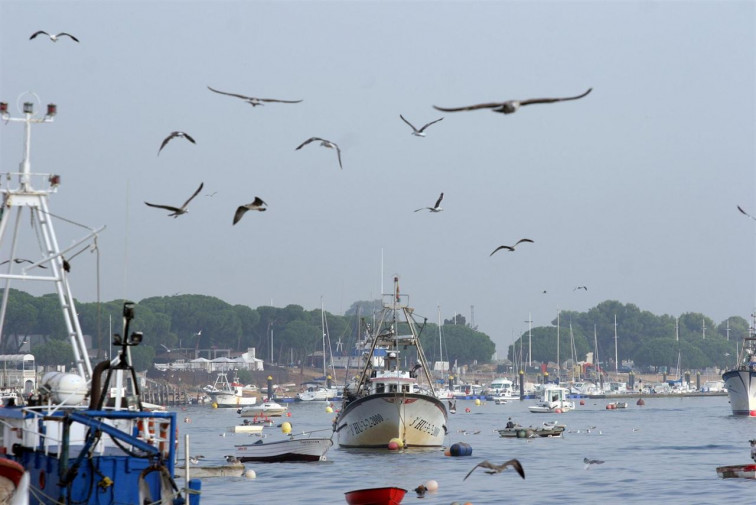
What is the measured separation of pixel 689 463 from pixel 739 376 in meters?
66.6

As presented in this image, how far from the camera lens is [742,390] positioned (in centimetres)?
13525

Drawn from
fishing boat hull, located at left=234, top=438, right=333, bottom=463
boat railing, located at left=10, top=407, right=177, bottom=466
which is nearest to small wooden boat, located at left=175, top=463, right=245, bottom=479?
fishing boat hull, located at left=234, top=438, right=333, bottom=463

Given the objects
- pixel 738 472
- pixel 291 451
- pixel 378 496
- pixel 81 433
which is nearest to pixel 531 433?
pixel 291 451

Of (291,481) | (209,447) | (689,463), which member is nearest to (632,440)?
(689,463)

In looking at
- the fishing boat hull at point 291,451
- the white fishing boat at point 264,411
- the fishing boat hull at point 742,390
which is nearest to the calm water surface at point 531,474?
the fishing boat hull at point 291,451

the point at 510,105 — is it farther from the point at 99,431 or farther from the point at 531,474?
the point at 531,474

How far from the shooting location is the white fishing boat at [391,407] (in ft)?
227

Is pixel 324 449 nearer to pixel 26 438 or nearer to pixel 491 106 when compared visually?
pixel 26 438

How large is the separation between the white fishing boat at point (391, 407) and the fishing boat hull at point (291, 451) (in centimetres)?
291

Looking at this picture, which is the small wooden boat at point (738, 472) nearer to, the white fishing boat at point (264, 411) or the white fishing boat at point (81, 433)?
the white fishing boat at point (81, 433)

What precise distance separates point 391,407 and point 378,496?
2417cm

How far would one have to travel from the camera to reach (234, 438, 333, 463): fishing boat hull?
67875mm

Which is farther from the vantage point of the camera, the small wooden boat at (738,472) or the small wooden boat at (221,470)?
the small wooden boat at (221,470)

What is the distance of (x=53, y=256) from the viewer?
35.5 meters
